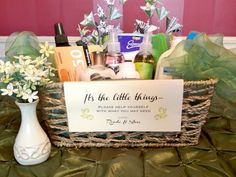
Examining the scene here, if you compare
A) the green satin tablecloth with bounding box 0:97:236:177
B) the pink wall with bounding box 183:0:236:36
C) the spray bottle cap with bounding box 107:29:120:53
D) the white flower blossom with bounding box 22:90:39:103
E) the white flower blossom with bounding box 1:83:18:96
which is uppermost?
the pink wall with bounding box 183:0:236:36

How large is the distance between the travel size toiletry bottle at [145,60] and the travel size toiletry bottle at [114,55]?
1.8 inches

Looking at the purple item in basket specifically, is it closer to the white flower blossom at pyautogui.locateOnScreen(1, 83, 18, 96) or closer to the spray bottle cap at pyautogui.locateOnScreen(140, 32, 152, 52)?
the spray bottle cap at pyautogui.locateOnScreen(140, 32, 152, 52)

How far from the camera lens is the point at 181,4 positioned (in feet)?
4.36

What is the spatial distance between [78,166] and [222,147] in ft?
1.05

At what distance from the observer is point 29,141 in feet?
1.92

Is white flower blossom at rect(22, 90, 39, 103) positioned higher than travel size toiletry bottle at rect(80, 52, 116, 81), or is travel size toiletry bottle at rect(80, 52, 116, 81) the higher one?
travel size toiletry bottle at rect(80, 52, 116, 81)

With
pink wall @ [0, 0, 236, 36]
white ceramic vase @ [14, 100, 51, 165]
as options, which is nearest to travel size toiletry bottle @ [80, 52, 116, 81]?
white ceramic vase @ [14, 100, 51, 165]

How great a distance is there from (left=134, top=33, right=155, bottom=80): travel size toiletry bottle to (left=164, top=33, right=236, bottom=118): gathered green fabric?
0.07 m

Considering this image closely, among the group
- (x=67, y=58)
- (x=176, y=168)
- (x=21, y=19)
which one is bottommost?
(x=176, y=168)

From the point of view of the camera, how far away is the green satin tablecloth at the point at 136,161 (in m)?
0.58

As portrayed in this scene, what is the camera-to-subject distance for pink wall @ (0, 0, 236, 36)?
4.39ft

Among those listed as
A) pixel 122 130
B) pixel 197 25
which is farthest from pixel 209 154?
pixel 197 25

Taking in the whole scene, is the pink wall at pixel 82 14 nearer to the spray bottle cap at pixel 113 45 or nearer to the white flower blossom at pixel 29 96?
the spray bottle cap at pixel 113 45

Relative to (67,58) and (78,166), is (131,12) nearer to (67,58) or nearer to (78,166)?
(67,58)
